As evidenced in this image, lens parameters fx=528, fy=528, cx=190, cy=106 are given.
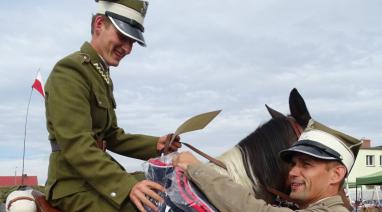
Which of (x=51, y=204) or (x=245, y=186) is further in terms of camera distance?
(x=51, y=204)

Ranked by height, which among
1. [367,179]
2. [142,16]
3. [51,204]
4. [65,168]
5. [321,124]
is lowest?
[367,179]

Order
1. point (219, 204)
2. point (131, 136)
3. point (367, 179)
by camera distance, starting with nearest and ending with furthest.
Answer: point (219, 204)
point (131, 136)
point (367, 179)

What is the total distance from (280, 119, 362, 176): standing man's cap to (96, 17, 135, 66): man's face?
3.94 ft

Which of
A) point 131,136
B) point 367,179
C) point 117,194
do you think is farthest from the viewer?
point 367,179

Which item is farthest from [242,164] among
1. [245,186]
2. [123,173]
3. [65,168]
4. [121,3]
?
[121,3]

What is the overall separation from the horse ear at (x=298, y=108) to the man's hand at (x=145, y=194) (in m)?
1.01

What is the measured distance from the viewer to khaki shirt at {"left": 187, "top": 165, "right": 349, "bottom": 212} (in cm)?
272

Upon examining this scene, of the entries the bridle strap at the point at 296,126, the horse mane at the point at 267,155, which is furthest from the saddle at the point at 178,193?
the bridle strap at the point at 296,126

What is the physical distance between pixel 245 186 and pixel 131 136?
3.91 ft

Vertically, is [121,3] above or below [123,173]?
above

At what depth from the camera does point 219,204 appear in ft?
9.01

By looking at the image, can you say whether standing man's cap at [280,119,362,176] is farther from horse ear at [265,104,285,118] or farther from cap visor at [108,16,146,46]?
cap visor at [108,16,146,46]

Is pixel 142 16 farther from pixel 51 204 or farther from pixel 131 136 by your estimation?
pixel 51 204

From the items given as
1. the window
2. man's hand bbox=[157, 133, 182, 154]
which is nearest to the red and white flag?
man's hand bbox=[157, 133, 182, 154]
